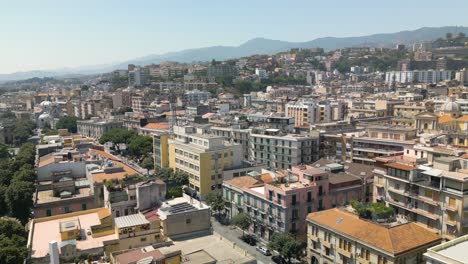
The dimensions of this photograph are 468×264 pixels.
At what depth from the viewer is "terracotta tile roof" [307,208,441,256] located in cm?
3071

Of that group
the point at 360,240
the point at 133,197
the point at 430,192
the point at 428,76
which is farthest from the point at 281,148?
the point at 428,76

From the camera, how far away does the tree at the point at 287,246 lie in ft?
128

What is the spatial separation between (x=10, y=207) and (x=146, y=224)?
88.7ft

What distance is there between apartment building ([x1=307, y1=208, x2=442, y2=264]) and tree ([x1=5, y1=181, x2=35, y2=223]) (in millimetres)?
32848

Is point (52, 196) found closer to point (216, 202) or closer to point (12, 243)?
point (12, 243)

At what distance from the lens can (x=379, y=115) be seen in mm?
99688

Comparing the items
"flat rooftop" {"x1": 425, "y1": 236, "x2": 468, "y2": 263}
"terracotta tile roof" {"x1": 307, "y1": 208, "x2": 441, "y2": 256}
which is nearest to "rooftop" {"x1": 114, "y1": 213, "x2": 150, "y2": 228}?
"terracotta tile roof" {"x1": 307, "y1": 208, "x2": 441, "y2": 256}

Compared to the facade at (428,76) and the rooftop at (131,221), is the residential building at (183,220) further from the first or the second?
the facade at (428,76)

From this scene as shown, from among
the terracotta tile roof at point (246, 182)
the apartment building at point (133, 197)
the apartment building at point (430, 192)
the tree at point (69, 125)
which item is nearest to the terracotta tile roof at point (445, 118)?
the apartment building at point (430, 192)

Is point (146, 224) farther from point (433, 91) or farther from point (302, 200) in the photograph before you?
point (433, 91)

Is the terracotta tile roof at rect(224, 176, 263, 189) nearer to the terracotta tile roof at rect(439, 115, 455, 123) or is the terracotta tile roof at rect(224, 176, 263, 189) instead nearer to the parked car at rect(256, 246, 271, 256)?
the parked car at rect(256, 246, 271, 256)

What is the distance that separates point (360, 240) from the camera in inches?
1273

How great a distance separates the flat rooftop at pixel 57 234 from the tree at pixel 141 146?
142ft

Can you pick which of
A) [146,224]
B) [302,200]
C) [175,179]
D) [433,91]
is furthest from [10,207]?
[433,91]
